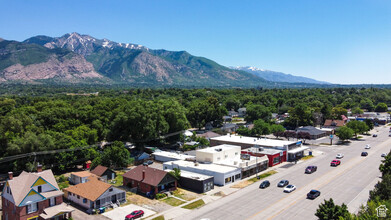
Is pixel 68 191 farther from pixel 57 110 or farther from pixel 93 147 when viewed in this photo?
pixel 57 110

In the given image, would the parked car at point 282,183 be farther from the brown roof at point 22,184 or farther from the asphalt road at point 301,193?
the brown roof at point 22,184

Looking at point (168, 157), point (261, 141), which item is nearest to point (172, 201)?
point (168, 157)

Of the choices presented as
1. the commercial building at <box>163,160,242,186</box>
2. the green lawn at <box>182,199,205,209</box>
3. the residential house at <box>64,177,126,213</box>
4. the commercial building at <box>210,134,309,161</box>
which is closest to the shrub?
the residential house at <box>64,177,126,213</box>

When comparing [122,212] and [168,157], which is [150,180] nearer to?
[122,212]

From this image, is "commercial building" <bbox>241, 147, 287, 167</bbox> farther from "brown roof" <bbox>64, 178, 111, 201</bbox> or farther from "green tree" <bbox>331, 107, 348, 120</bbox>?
"green tree" <bbox>331, 107, 348, 120</bbox>

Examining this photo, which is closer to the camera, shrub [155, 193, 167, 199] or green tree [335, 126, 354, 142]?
shrub [155, 193, 167, 199]

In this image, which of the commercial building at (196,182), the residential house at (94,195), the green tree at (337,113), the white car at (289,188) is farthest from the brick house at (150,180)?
the green tree at (337,113)

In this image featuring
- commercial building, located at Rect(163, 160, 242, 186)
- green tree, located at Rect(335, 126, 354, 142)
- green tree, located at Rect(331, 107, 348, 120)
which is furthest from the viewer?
green tree, located at Rect(331, 107, 348, 120)

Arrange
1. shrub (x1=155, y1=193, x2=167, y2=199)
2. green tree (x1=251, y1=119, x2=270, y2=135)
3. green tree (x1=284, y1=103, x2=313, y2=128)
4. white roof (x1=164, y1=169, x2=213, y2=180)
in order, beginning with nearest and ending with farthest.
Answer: shrub (x1=155, y1=193, x2=167, y2=199), white roof (x1=164, y1=169, x2=213, y2=180), green tree (x1=251, y1=119, x2=270, y2=135), green tree (x1=284, y1=103, x2=313, y2=128)
